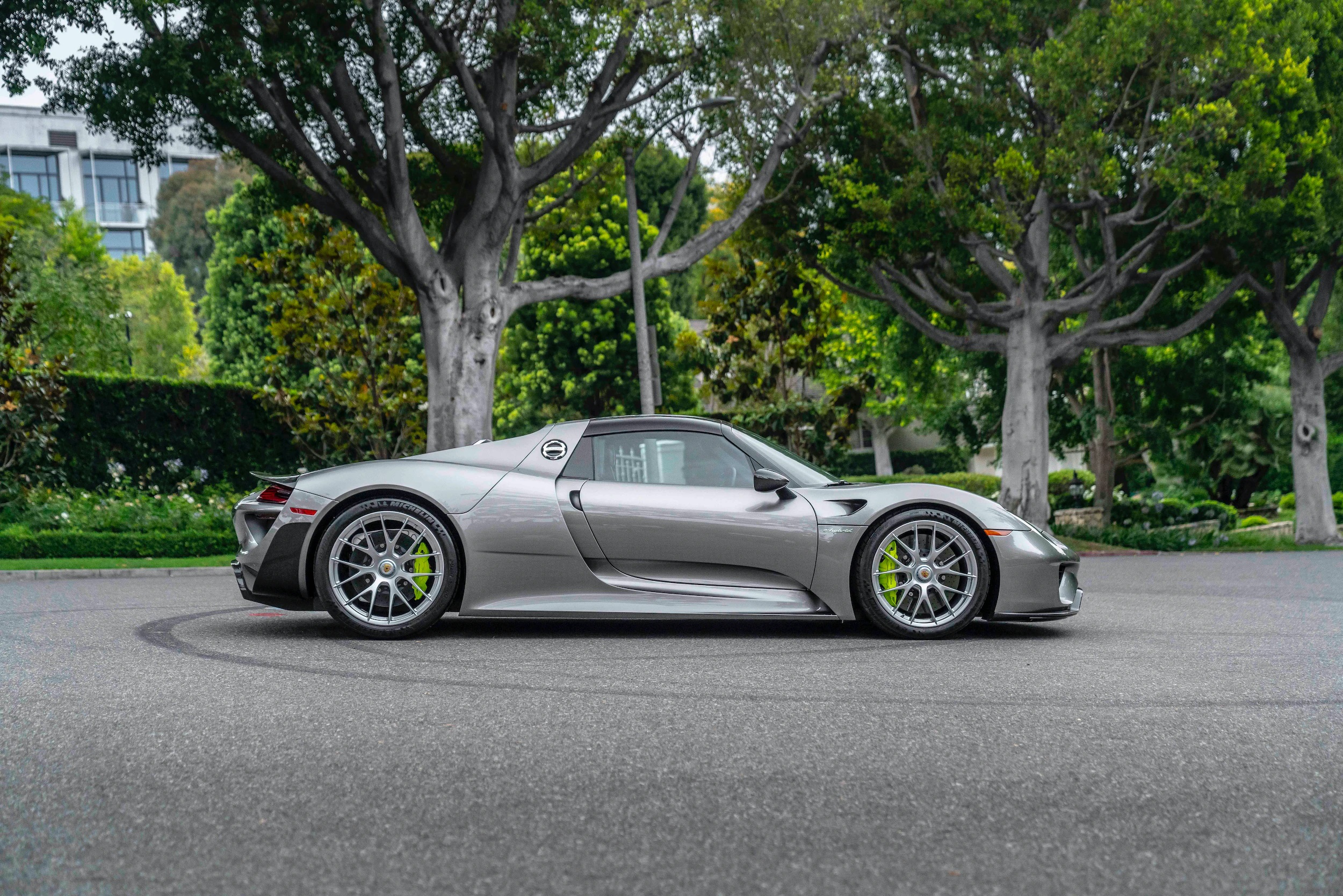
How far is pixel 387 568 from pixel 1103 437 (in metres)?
20.8

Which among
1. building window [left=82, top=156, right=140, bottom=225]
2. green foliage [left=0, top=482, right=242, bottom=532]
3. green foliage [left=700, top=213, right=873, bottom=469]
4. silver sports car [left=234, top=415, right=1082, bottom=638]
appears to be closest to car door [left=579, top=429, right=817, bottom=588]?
silver sports car [left=234, top=415, right=1082, bottom=638]

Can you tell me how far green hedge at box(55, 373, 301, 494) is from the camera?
1705cm

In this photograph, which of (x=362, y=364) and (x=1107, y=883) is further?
(x=362, y=364)

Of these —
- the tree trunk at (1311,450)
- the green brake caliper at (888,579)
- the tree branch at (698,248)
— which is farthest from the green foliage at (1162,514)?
the green brake caliper at (888,579)

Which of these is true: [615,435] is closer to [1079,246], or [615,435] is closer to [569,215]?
[569,215]

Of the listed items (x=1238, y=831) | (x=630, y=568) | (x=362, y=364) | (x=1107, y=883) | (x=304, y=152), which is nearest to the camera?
Result: (x=1107, y=883)

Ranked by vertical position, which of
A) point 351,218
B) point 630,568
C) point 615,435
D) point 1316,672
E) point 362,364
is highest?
point 351,218

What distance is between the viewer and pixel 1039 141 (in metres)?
17.0

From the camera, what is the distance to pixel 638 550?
6035 millimetres

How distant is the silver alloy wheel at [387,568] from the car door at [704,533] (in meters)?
0.86

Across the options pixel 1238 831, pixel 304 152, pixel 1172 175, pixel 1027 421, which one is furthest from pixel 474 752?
pixel 1027 421

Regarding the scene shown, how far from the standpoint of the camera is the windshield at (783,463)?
6.34 meters

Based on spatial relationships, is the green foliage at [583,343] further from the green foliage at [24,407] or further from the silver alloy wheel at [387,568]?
the silver alloy wheel at [387,568]

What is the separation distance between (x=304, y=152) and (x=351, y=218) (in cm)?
113
